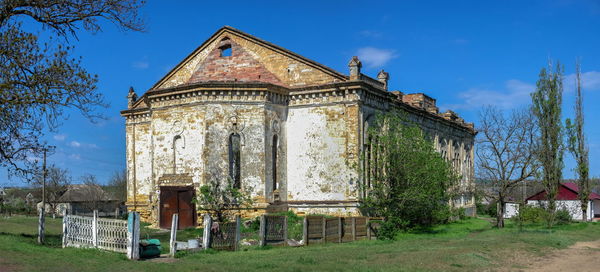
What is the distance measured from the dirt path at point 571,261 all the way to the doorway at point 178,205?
15.5m

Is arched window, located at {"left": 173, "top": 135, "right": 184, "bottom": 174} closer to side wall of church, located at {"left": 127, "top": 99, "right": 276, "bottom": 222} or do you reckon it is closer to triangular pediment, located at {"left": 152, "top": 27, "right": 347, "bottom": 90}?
side wall of church, located at {"left": 127, "top": 99, "right": 276, "bottom": 222}

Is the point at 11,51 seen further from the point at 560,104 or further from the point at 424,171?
the point at 560,104

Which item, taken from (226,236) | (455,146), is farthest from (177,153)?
(455,146)

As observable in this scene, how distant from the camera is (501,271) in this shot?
47.0ft

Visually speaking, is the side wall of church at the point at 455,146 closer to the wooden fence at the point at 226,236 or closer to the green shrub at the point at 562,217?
the green shrub at the point at 562,217

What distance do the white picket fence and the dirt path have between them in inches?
426

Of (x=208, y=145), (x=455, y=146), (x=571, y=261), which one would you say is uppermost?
(x=455, y=146)

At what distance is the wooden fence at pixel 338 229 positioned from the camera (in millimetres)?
20906

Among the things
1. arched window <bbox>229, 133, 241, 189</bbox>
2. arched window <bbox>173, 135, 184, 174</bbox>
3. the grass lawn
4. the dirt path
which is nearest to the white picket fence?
the grass lawn

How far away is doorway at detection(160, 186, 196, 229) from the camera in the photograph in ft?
86.6

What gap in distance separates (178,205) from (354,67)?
10627 mm

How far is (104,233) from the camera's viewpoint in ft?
56.1

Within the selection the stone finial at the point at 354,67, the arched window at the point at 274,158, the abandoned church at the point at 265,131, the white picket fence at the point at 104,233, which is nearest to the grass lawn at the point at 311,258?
the white picket fence at the point at 104,233

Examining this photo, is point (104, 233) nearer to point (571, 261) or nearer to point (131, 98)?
point (571, 261)
